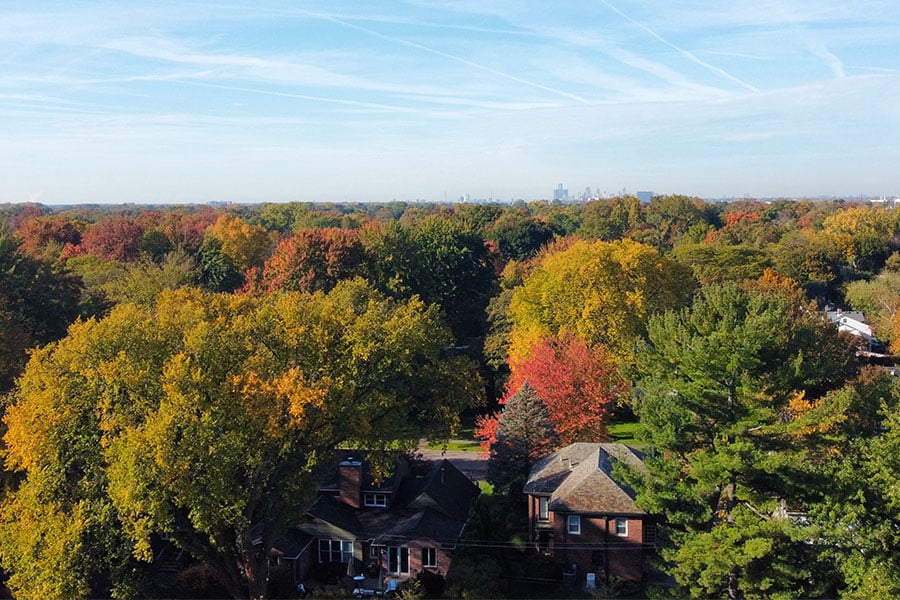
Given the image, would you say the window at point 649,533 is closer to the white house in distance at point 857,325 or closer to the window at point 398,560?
the window at point 398,560

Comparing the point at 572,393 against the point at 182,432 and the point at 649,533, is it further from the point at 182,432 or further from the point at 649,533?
the point at 182,432

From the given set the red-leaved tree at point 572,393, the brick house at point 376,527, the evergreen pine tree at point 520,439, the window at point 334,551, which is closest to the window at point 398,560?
the brick house at point 376,527

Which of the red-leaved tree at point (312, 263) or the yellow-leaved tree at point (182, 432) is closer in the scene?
the yellow-leaved tree at point (182, 432)

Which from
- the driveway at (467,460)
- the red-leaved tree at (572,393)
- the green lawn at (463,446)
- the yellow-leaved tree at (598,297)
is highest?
the yellow-leaved tree at (598,297)

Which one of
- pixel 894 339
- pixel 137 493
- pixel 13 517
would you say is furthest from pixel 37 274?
pixel 894 339

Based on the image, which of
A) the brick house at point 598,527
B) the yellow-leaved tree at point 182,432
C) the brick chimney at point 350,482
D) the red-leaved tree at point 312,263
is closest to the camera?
the yellow-leaved tree at point 182,432

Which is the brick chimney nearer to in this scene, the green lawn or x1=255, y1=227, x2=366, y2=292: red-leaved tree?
the green lawn

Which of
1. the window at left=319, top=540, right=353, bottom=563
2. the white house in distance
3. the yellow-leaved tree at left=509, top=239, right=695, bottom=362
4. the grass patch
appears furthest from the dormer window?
the white house in distance
